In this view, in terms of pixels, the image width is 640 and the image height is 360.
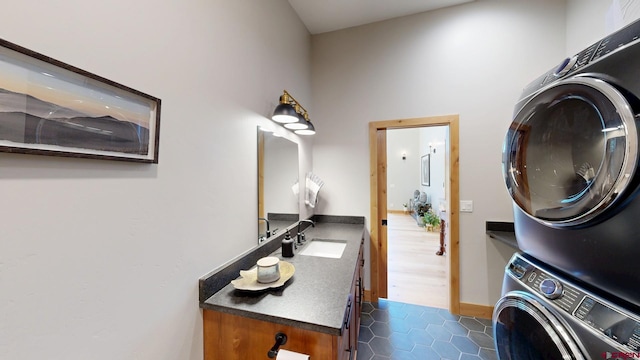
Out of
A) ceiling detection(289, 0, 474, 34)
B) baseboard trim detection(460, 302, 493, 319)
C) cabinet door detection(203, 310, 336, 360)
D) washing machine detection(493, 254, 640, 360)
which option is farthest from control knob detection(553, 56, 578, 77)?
baseboard trim detection(460, 302, 493, 319)

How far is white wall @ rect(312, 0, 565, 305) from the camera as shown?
230 cm

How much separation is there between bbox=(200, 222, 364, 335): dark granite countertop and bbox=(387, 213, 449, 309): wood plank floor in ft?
5.89

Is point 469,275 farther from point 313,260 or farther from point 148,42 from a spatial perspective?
point 148,42

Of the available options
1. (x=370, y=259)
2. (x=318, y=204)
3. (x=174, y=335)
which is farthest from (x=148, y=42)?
(x=370, y=259)

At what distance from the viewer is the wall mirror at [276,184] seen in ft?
5.60

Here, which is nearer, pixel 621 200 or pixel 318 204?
pixel 621 200

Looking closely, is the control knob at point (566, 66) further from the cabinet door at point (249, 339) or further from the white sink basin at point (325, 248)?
the white sink basin at point (325, 248)

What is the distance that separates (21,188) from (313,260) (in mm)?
1414

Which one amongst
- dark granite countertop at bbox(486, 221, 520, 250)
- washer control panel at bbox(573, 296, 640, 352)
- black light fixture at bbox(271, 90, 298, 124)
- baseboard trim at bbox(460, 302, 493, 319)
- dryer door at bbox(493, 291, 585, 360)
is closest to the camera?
washer control panel at bbox(573, 296, 640, 352)

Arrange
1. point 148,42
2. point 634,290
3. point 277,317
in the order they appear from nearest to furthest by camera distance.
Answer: point 634,290, point 148,42, point 277,317

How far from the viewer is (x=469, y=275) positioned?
2441mm

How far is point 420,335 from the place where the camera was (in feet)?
7.00

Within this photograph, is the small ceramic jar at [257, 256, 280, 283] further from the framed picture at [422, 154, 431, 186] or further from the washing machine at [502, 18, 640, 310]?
the framed picture at [422, 154, 431, 186]

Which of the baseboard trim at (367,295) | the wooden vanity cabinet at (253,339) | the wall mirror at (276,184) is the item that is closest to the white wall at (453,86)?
the wall mirror at (276,184)
